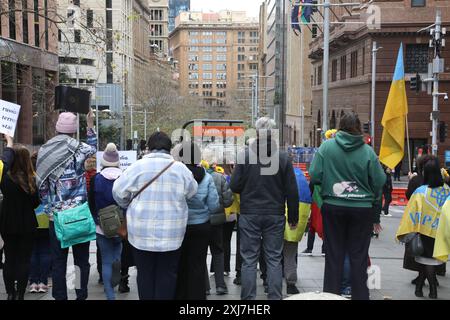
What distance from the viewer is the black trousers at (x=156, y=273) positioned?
5.57 metres

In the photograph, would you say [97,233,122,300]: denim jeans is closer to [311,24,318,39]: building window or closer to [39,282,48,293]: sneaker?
[39,282,48,293]: sneaker

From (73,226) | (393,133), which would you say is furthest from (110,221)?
(393,133)

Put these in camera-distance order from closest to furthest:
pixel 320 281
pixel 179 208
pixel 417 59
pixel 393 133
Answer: pixel 179 208 → pixel 320 281 → pixel 393 133 → pixel 417 59

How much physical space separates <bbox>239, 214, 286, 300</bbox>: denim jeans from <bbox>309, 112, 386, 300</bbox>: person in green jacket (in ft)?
1.93

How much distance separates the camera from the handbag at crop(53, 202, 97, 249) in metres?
6.11

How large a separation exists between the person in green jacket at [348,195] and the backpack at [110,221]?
2115 millimetres

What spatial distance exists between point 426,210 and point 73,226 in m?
4.16

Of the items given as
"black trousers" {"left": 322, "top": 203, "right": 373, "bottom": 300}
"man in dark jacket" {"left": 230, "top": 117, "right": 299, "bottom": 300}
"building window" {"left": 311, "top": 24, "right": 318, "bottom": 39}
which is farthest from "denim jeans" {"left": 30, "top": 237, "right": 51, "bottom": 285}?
"building window" {"left": 311, "top": 24, "right": 318, "bottom": 39}

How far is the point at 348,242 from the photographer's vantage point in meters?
6.03

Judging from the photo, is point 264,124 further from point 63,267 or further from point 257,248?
point 63,267

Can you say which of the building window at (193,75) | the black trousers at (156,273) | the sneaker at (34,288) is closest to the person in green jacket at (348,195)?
the black trousers at (156,273)

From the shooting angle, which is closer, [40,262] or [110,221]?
[110,221]
